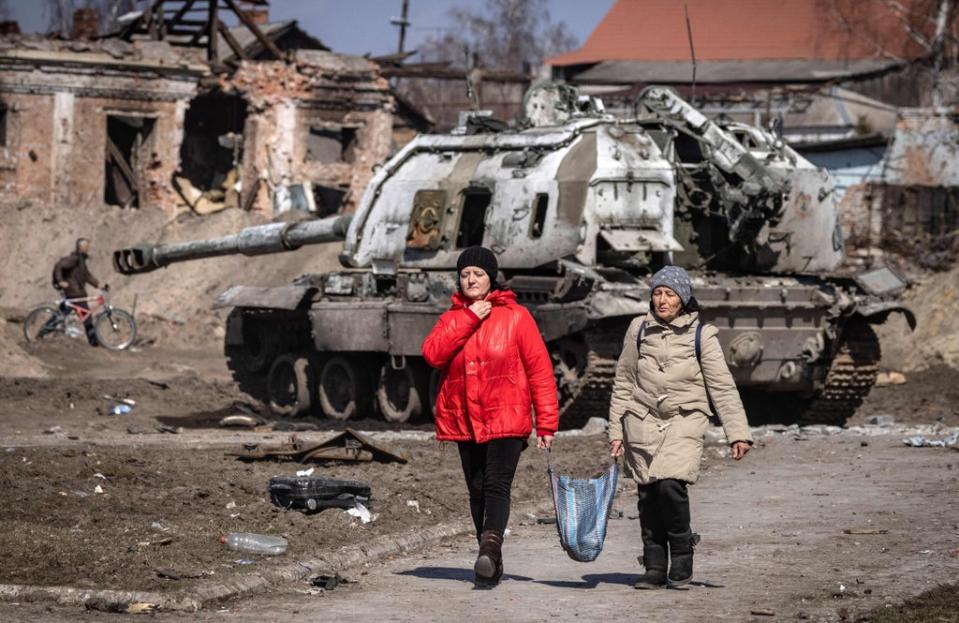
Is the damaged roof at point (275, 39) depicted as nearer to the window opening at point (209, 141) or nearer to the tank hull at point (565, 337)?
the window opening at point (209, 141)

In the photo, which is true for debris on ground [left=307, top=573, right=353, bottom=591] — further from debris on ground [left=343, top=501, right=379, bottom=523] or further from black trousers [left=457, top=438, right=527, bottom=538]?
debris on ground [left=343, top=501, right=379, bottom=523]

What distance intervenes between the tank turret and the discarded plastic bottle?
6.88 m

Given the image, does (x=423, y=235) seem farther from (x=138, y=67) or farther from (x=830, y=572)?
(x=138, y=67)

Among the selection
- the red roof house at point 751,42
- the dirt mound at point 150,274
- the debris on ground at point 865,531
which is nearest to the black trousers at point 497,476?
the debris on ground at point 865,531

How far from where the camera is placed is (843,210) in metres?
29.2

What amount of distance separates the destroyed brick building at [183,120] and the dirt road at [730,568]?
90.3ft

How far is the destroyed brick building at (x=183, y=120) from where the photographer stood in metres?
37.9

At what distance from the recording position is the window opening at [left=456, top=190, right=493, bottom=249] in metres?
18.7

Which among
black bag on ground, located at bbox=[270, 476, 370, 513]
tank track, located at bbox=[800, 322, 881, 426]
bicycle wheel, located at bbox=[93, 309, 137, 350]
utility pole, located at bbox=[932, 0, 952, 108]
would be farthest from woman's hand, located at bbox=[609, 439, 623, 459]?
utility pole, located at bbox=[932, 0, 952, 108]

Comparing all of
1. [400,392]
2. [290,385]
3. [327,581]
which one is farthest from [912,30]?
[327,581]

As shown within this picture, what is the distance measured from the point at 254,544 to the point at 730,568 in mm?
2405

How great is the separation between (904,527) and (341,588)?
11.2ft

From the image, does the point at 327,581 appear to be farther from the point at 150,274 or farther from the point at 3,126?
the point at 3,126

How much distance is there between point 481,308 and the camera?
8648 mm
